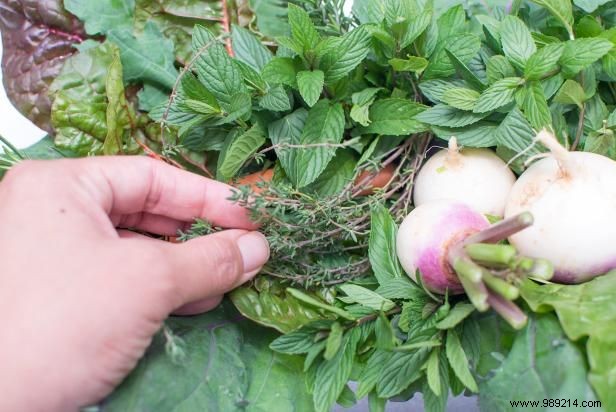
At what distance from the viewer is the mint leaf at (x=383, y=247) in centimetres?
67

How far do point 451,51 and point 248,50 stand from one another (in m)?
0.25

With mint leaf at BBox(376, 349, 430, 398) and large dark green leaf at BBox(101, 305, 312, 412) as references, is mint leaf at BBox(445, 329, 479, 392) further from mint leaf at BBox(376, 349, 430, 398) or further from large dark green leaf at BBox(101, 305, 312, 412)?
large dark green leaf at BBox(101, 305, 312, 412)

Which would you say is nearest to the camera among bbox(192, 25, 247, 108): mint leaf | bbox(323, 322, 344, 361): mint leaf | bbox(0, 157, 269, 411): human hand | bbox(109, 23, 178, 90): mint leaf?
bbox(0, 157, 269, 411): human hand

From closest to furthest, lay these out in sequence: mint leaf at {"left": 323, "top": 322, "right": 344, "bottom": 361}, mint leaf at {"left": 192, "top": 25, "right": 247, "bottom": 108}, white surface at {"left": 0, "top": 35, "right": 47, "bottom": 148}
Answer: mint leaf at {"left": 323, "top": 322, "right": 344, "bottom": 361}, mint leaf at {"left": 192, "top": 25, "right": 247, "bottom": 108}, white surface at {"left": 0, "top": 35, "right": 47, "bottom": 148}

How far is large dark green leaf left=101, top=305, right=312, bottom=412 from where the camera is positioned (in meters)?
0.54

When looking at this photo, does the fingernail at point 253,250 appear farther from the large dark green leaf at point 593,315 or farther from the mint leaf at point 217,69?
the large dark green leaf at point 593,315

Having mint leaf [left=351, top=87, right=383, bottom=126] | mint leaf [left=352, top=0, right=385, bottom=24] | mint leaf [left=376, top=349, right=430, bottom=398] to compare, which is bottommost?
mint leaf [left=376, top=349, right=430, bottom=398]

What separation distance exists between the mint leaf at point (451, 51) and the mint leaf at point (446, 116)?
5cm

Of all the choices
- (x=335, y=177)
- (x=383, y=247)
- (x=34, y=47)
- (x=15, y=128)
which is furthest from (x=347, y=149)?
(x=15, y=128)

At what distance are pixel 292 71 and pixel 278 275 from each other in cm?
25

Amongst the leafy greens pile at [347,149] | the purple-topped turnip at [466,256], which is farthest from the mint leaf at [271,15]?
the purple-topped turnip at [466,256]

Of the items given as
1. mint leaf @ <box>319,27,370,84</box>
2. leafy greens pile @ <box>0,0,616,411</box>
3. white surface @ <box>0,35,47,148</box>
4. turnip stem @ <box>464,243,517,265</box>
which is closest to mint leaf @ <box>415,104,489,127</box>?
leafy greens pile @ <box>0,0,616,411</box>

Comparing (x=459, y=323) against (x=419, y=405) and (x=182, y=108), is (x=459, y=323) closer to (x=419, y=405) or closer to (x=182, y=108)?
(x=419, y=405)

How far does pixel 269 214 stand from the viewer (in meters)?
0.64
